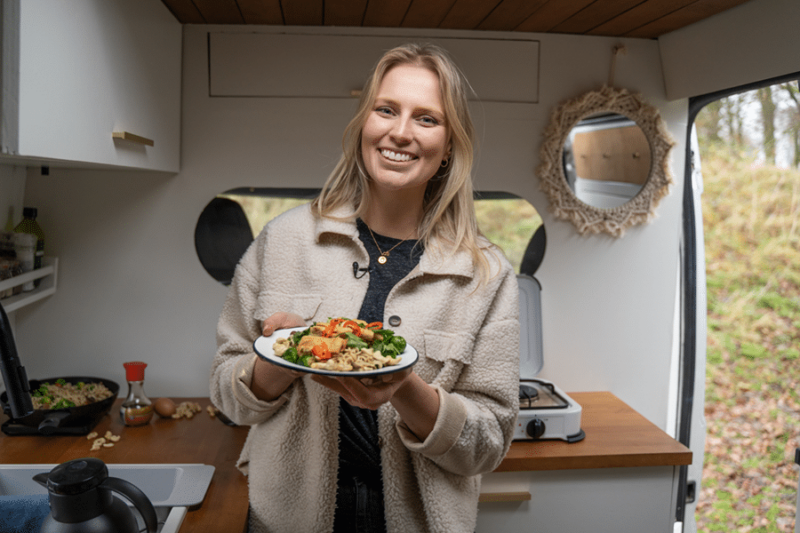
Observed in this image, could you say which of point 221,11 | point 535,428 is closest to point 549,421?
point 535,428

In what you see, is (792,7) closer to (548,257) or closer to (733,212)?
→ (548,257)

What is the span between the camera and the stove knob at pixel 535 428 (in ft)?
5.38

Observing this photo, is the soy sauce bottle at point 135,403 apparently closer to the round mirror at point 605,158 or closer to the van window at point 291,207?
the van window at point 291,207

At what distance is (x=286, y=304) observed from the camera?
1.19 m

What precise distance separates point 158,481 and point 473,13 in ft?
4.96

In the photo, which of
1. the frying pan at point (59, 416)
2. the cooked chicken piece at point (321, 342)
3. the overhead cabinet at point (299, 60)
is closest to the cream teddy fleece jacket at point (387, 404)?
the cooked chicken piece at point (321, 342)

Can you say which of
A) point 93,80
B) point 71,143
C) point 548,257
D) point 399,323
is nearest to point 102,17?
point 93,80

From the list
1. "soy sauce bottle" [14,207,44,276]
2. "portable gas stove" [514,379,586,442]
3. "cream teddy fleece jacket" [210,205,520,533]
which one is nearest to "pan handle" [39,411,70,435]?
"soy sauce bottle" [14,207,44,276]

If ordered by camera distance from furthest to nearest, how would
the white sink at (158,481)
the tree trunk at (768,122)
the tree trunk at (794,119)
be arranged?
1. the tree trunk at (768,122)
2. the tree trunk at (794,119)
3. the white sink at (158,481)

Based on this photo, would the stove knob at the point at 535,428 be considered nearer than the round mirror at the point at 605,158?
Yes

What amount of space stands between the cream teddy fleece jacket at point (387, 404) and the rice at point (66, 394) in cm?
66

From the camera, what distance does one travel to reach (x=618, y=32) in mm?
1934

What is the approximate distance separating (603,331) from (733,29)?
1.02 metres

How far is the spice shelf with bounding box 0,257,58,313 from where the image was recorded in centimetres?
156
